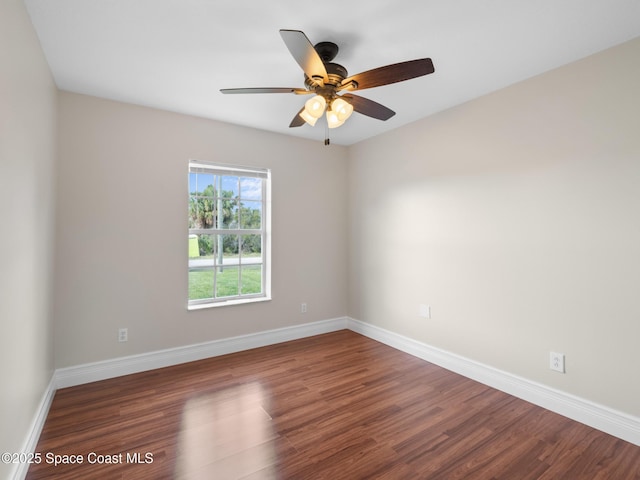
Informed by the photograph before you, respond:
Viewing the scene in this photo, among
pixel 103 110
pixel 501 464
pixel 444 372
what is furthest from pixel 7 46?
pixel 444 372

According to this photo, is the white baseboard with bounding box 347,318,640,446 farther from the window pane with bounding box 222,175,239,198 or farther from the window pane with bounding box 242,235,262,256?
the window pane with bounding box 222,175,239,198

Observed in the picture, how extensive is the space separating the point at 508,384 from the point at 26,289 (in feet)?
11.2

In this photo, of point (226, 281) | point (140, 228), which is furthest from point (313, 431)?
point (140, 228)

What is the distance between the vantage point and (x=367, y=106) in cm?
215

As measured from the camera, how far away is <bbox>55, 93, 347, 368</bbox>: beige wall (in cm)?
266

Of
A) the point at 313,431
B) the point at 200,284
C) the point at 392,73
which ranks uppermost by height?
the point at 392,73

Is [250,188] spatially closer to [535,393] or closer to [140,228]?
[140,228]

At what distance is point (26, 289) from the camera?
1.76 metres

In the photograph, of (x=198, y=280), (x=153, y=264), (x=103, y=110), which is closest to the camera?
(x=103, y=110)

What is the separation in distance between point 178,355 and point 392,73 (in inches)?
121

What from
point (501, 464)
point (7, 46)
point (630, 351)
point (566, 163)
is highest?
point (7, 46)

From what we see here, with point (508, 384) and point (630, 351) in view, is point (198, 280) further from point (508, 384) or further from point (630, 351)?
point (630, 351)

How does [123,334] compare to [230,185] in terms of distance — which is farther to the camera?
[230,185]

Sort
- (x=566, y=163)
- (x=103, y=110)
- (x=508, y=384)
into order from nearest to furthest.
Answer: (x=566, y=163) < (x=508, y=384) < (x=103, y=110)
